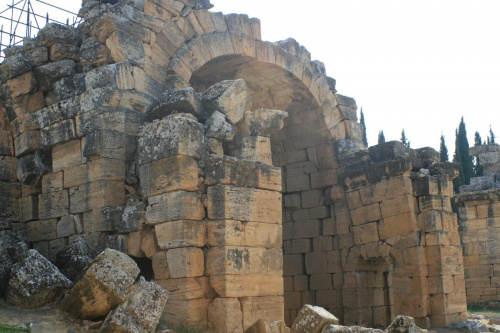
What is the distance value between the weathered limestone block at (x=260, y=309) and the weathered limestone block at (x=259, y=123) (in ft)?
7.70

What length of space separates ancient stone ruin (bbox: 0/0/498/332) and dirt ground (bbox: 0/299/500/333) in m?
1.20

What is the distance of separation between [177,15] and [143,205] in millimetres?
3546

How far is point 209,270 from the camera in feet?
24.8

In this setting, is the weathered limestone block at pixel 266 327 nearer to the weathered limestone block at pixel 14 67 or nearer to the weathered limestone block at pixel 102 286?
the weathered limestone block at pixel 102 286

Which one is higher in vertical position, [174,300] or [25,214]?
[25,214]

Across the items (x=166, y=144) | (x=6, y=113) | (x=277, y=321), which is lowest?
(x=277, y=321)

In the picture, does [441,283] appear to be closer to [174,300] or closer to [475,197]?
[174,300]

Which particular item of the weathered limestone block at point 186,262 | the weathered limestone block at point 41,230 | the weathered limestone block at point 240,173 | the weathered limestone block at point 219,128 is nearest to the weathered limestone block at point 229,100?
the weathered limestone block at point 219,128

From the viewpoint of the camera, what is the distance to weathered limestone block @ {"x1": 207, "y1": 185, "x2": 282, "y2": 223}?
7.65 meters

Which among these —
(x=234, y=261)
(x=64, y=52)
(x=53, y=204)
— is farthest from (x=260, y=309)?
(x=64, y=52)

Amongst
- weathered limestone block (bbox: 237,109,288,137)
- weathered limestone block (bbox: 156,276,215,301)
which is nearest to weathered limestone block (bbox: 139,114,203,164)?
weathered limestone block (bbox: 237,109,288,137)

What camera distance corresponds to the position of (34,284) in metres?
7.12

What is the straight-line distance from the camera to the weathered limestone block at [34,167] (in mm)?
A: 9359

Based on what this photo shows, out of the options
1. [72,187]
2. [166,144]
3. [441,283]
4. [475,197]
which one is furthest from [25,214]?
[475,197]
